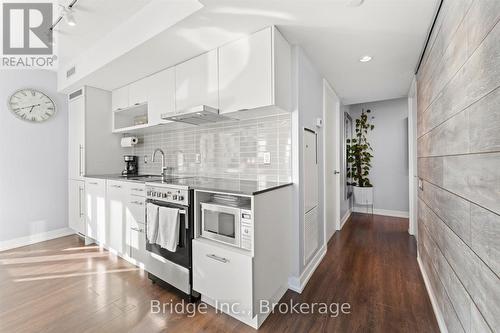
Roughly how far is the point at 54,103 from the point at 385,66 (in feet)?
15.2

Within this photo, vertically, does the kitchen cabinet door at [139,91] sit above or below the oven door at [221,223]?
above

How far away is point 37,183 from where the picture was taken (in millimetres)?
3334

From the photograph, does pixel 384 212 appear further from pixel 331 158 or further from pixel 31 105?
pixel 31 105

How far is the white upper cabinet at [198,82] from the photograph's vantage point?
83.8 inches

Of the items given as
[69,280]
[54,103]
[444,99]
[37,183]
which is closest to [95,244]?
[69,280]

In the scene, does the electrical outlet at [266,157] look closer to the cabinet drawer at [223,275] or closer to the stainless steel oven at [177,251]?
the stainless steel oven at [177,251]

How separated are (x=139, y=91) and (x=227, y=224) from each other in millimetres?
2245

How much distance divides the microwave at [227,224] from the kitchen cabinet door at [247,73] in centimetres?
87

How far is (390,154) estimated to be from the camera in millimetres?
4695

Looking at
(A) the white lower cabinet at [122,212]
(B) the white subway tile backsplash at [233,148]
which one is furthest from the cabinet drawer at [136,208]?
(B) the white subway tile backsplash at [233,148]

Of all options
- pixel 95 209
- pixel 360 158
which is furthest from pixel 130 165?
pixel 360 158

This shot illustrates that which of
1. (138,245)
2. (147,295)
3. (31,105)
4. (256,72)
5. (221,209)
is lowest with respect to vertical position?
(147,295)

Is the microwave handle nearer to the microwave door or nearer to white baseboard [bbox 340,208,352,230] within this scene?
the microwave door

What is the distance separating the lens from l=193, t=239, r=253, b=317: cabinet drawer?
61.7 inches
